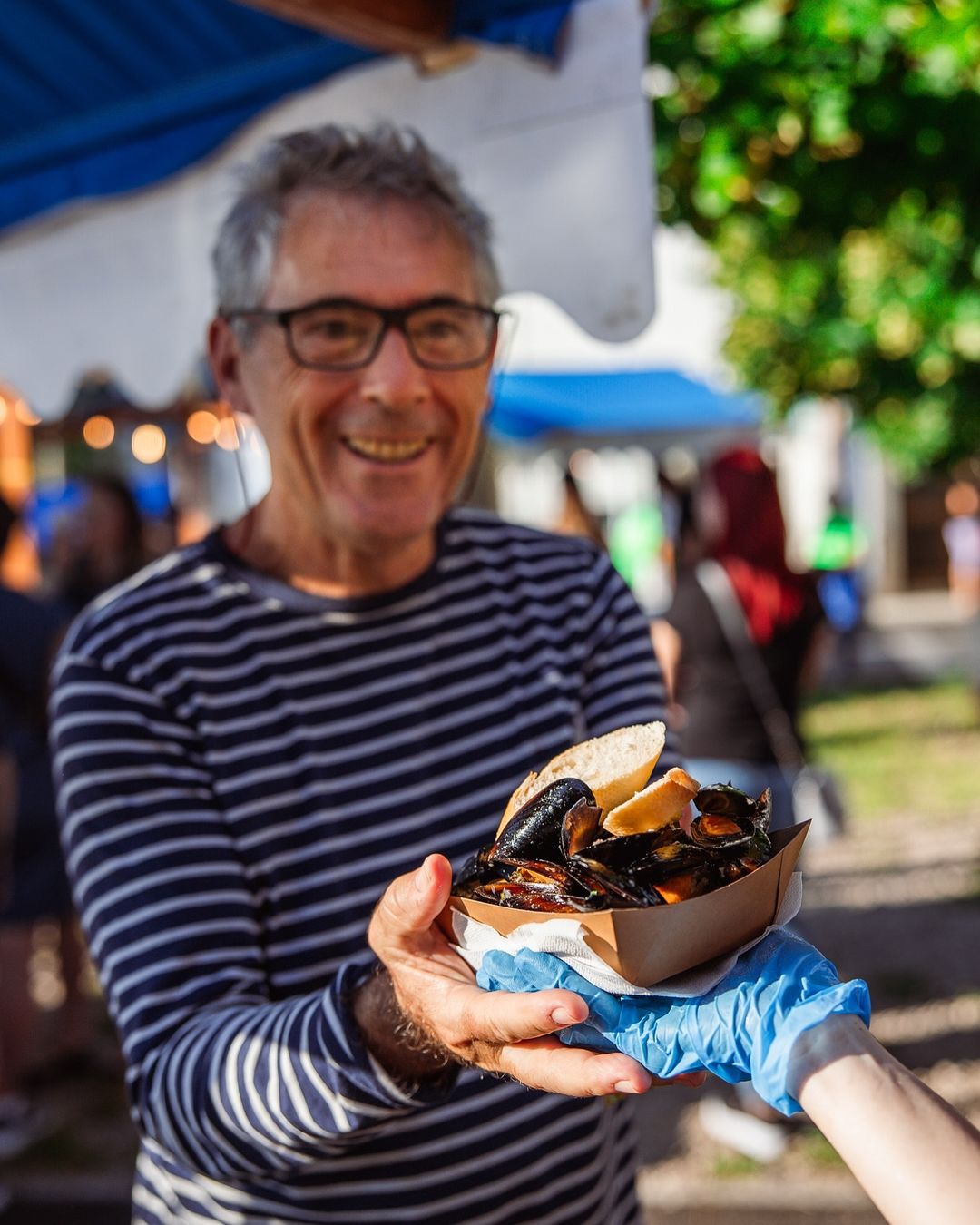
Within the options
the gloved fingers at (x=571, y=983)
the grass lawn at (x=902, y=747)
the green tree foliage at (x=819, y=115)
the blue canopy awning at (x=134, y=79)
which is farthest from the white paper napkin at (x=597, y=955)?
the grass lawn at (x=902, y=747)

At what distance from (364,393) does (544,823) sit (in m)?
0.76

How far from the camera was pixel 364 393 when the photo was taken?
1.64 meters

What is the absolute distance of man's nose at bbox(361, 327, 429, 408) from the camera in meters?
1.63

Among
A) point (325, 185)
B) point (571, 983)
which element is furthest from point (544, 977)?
point (325, 185)

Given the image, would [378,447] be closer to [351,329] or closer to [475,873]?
[351,329]

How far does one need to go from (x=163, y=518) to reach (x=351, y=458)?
10358 mm

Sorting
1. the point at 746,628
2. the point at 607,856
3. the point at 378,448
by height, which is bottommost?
the point at 746,628

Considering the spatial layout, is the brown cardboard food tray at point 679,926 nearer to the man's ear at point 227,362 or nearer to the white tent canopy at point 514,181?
the man's ear at point 227,362

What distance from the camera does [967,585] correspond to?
15320 millimetres

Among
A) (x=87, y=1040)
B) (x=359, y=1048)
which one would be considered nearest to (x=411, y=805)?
(x=359, y=1048)

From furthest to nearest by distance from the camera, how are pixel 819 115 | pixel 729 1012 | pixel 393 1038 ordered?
pixel 819 115, pixel 393 1038, pixel 729 1012

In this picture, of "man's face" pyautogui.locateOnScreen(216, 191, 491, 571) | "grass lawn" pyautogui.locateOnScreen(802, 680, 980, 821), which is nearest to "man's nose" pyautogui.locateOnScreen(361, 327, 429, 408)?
"man's face" pyautogui.locateOnScreen(216, 191, 491, 571)

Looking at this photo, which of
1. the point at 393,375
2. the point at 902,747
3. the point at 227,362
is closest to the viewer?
the point at 393,375

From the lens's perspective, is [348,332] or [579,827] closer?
[579,827]
